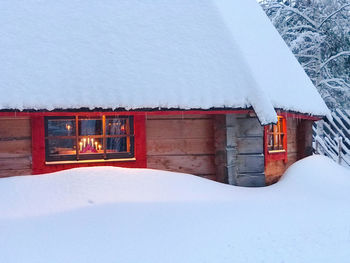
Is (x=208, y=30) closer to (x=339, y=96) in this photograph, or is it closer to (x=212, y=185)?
(x=212, y=185)

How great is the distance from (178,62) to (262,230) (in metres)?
3.44

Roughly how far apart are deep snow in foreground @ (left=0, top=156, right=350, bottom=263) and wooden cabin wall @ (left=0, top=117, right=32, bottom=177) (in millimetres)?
620

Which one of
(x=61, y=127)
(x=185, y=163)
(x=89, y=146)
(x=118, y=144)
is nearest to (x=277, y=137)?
(x=185, y=163)

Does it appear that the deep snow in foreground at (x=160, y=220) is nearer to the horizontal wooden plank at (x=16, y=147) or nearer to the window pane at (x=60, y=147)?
the horizontal wooden plank at (x=16, y=147)

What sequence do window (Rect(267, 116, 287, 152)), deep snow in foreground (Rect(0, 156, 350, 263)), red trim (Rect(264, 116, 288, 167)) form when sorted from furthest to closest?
1. window (Rect(267, 116, 287, 152))
2. red trim (Rect(264, 116, 288, 167))
3. deep snow in foreground (Rect(0, 156, 350, 263))

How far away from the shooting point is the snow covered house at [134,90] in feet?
19.7

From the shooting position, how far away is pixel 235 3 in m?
9.07

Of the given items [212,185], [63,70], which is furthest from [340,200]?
[63,70]

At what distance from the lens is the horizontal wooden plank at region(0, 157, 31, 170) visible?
247 inches

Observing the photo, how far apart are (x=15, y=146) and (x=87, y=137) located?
1.18 m

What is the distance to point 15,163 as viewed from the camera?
6297mm

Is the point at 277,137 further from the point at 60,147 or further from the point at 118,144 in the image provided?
the point at 60,147

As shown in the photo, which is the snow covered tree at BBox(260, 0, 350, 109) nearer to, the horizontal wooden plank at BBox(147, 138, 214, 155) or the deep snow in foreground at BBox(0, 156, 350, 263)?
the horizontal wooden plank at BBox(147, 138, 214, 155)

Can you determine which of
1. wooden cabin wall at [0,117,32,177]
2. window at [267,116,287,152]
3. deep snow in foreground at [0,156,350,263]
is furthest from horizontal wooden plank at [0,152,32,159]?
window at [267,116,287,152]
